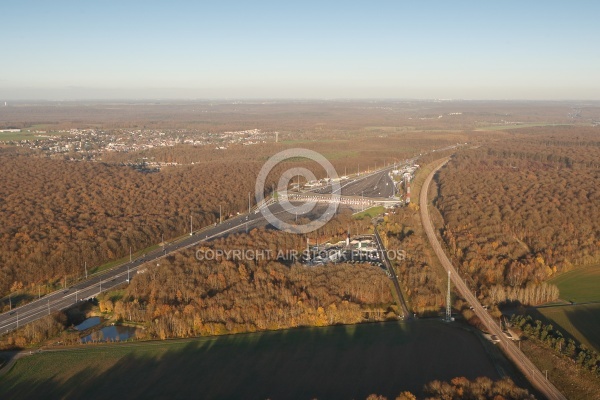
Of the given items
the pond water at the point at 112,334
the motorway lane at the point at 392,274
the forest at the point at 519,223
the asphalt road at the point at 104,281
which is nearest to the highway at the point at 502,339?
the forest at the point at 519,223

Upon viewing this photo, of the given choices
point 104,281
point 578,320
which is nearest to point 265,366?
point 104,281

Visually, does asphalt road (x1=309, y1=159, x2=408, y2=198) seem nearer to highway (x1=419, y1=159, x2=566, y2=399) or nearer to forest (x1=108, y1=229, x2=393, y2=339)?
highway (x1=419, y1=159, x2=566, y2=399)

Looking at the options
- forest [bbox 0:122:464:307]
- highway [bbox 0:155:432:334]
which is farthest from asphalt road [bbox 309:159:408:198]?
highway [bbox 0:155:432:334]

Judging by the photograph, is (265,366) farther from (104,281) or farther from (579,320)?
(579,320)

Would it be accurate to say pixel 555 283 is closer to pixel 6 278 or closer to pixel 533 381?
pixel 533 381

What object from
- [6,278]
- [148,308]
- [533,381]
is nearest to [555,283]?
[533,381]

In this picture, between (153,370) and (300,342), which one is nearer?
(153,370)

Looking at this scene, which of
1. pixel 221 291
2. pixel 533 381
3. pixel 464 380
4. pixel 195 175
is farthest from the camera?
pixel 195 175

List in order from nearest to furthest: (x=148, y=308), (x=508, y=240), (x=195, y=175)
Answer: (x=148, y=308), (x=508, y=240), (x=195, y=175)
